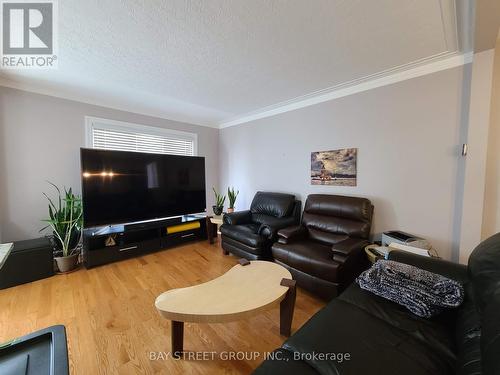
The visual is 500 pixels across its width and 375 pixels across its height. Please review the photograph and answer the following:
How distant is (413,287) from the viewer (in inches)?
51.3

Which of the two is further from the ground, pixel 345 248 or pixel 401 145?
pixel 401 145

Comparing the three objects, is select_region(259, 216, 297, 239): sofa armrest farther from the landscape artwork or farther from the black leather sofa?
the black leather sofa

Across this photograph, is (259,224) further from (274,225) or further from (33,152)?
(33,152)

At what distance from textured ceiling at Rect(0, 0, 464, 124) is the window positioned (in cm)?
51

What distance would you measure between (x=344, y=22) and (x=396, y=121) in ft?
4.49

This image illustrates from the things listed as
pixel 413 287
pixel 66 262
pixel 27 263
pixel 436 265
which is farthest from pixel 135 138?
pixel 436 265

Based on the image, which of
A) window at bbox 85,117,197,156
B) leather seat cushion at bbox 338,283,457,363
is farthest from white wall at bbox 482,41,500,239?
window at bbox 85,117,197,156

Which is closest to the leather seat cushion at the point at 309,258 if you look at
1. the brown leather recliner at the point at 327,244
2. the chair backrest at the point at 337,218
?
the brown leather recliner at the point at 327,244

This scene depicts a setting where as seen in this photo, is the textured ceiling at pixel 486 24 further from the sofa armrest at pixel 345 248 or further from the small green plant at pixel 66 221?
the small green plant at pixel 66 221

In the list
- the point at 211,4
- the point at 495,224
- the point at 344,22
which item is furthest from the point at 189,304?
the point at 495,224

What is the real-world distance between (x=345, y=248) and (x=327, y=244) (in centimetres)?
49

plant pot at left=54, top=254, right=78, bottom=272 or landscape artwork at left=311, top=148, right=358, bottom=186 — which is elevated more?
landscape artwork at left=311, top=148, right=358, bottom=186

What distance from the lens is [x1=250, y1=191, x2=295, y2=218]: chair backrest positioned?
10.6ft

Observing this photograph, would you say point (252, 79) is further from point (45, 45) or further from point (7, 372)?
point (7, 372)
